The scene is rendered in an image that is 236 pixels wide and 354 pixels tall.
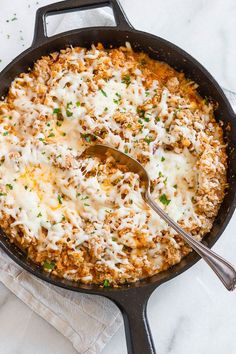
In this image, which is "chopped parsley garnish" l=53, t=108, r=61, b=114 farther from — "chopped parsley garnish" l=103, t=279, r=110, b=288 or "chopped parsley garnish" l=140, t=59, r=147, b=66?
"chopped parsley garnish" l=103, t=279, r=110, b=288

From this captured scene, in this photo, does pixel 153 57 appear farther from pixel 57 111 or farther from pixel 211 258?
pixel 211 258

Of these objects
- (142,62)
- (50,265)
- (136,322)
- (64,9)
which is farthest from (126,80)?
(136,322)

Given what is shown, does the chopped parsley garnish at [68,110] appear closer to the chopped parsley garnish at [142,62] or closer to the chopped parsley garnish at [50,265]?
the chopped parsley garnish at [142,62]

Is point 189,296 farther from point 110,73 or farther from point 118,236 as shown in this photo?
point 110,73

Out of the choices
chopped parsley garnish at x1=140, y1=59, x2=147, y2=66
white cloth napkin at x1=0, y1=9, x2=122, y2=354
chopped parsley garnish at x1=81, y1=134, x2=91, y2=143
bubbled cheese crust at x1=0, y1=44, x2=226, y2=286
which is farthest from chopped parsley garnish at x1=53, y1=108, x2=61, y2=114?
white cloth napkin at x1=0, y1=9, x2=122, y2=354

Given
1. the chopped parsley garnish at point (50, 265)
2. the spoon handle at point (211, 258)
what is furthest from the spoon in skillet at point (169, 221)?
the chopped parsley garnish at point (50, 265)
